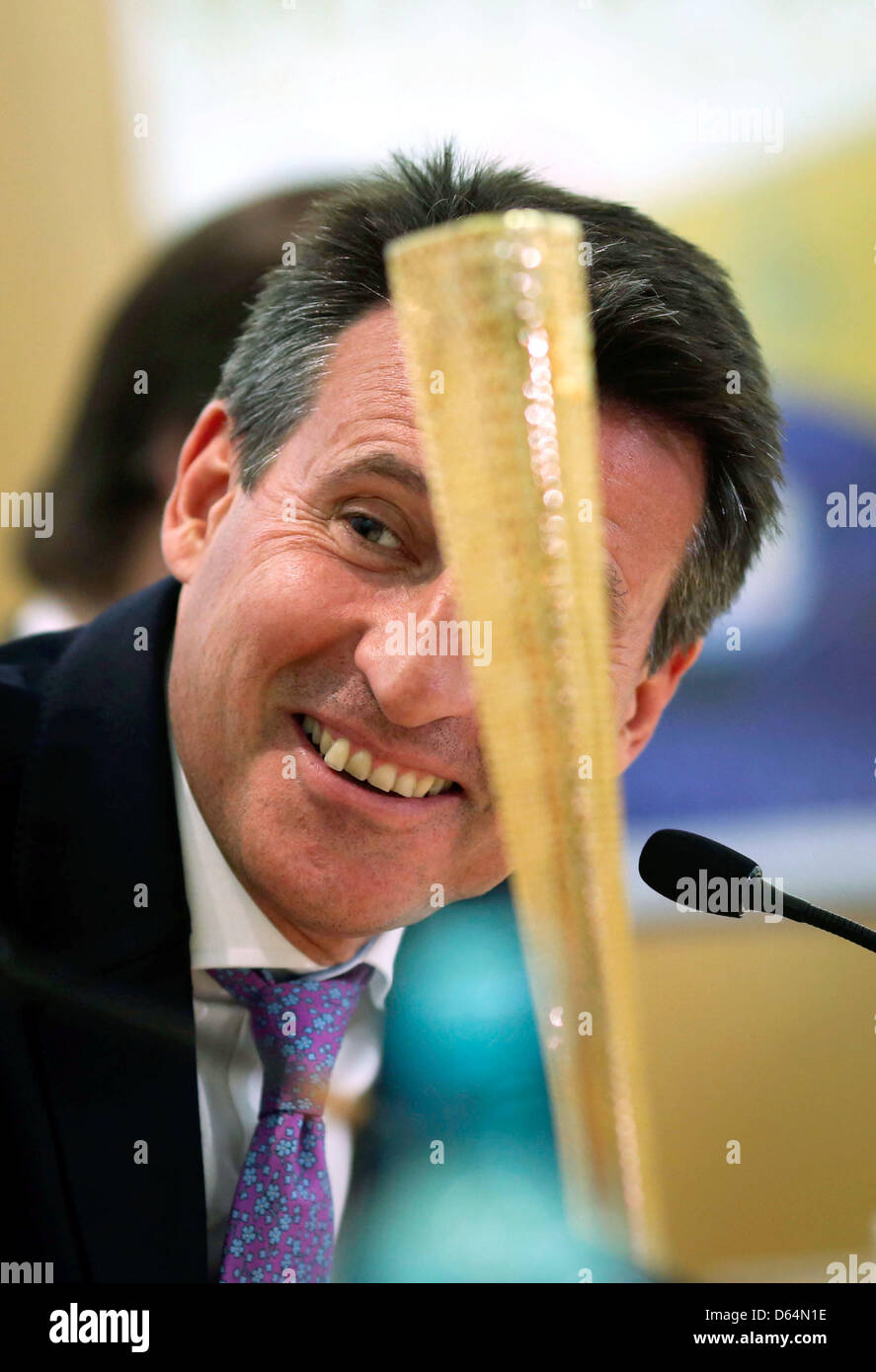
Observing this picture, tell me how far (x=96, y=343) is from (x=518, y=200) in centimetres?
75

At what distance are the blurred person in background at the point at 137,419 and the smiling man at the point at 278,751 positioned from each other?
1.55ft

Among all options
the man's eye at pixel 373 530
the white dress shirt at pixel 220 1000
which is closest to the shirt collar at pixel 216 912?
the white dress shirt at pixel 220 1000

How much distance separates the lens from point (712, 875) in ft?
2.62

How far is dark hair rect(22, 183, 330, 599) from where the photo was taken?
1446mm

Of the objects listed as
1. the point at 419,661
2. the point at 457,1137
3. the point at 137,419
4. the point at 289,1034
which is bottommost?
the point at 457,1137

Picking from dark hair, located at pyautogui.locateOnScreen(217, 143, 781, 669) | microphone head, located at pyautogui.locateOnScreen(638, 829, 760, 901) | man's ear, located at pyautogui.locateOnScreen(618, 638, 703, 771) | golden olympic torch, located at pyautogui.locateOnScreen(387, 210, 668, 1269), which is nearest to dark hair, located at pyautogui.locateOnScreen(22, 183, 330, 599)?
dark hair, located at pyautogui.locateOnScreen(217, 143, 781, 669)

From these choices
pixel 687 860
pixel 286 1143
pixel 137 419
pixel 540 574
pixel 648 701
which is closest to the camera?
pixel 540 574

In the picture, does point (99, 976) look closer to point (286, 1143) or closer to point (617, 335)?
point (286, 1143)

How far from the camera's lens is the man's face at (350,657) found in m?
0.87

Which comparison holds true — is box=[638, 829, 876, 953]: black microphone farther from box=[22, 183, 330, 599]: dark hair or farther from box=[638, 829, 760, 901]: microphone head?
box=[22, 183, 330, 599]: dark hair

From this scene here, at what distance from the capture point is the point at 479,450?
340mm

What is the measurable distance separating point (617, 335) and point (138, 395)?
788mm

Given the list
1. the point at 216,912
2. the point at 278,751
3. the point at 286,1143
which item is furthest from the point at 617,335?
the point at 286,1143

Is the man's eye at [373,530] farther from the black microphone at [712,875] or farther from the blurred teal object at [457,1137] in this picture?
the blurred teal object at [457,1137]
